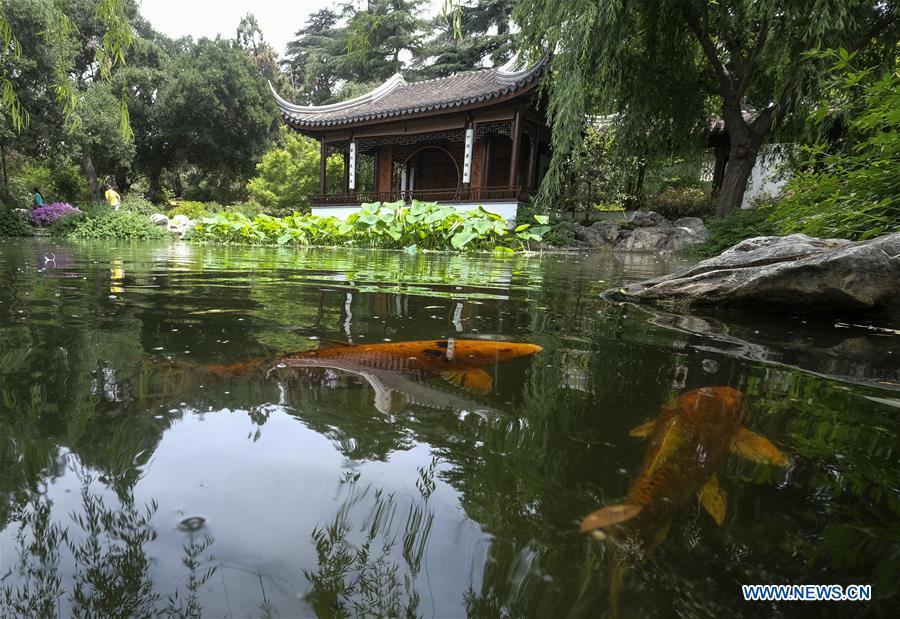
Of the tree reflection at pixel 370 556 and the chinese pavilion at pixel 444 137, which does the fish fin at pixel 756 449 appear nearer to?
the tree reflection at pixel 370 556

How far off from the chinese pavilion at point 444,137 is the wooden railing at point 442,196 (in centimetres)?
3

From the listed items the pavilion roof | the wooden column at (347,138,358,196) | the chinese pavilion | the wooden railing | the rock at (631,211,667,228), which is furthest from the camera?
the wooden column at (347,138,358,196)

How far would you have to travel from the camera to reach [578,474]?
1.95 ft

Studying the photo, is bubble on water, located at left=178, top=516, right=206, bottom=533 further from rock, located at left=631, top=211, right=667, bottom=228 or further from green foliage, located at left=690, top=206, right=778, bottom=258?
rock, located at left=631, top=211, right=667, bottom=228

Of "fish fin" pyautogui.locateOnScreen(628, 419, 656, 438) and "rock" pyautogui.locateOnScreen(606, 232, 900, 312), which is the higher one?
"rock" pyautogui.locateOnScreen(606, 232, 900, 312)

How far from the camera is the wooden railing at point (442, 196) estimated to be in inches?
522

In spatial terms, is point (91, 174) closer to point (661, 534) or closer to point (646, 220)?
point (646, 220)

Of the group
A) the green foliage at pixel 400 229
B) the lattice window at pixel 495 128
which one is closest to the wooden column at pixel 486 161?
the lattice window at pixel 495 128

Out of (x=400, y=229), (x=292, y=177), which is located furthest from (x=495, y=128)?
(x=292, y=177)

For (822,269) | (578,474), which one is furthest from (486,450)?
(822,269)

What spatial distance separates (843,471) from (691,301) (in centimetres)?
181

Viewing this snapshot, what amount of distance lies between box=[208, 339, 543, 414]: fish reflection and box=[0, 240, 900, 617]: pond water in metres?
0.01

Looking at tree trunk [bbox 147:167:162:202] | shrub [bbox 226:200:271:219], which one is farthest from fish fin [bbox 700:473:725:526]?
tree trunk [bbox 147:167:162:202]

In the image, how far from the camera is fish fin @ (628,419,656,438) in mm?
721
